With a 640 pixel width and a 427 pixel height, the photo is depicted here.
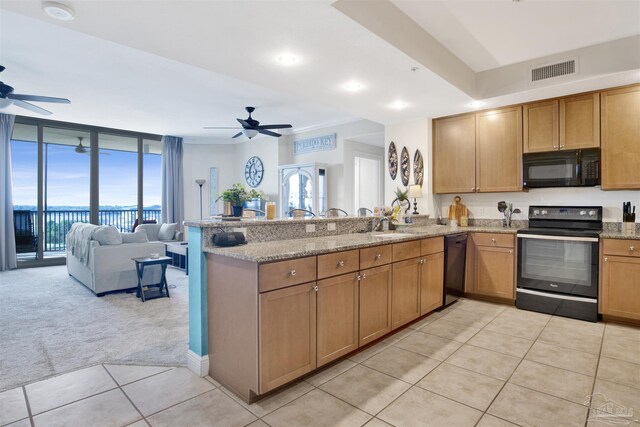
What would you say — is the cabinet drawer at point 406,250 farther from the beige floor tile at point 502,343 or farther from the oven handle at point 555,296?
the oven handle at point 555,296

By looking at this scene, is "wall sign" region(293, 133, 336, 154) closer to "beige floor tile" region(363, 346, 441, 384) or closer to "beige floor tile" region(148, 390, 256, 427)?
"beige floor tile" region(363, 346, 441, 384)

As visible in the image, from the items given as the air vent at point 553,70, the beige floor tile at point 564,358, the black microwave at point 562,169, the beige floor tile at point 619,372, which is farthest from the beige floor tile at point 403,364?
the air vent at point 553,70

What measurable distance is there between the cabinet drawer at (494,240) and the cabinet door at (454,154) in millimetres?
693

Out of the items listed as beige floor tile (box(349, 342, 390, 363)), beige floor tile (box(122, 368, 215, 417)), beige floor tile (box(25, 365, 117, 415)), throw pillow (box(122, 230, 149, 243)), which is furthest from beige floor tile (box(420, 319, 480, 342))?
throw pillow (box(122, 230, 149, 243))

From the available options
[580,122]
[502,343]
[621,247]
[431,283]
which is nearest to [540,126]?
[580,122]

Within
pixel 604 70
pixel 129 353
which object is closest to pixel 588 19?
pixel 604 70

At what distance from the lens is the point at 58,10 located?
2029mm

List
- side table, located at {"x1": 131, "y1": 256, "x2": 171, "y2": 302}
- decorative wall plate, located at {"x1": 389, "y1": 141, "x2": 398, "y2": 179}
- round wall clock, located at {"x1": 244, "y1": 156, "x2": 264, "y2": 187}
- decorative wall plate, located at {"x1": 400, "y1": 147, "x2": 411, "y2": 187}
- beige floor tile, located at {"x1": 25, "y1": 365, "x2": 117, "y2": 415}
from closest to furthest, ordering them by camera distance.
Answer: beige floor tile, located at {"x1": 25, "y1": 365, "x2": 117, "y2": 415}
side table, located at {"x1": 131, "y1": 256, "x2": 171, "y2": 302}
decorative wall plate, located at {"x1": 400, "y1": 147, "x2": 411, "y2": 187}
decorative wall plate, located at {"x1": 389, "y1": 141, "x2": 398, "y2": 179}
round wall clock, located at {"x1": 244, "y1": 156, "x2": 264, "y2": 187}

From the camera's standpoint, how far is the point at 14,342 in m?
2.96

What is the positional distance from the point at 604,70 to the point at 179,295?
5.38 meters

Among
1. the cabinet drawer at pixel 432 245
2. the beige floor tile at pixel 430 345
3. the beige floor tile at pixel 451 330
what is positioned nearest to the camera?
the beige floor tile at pixel 430 345

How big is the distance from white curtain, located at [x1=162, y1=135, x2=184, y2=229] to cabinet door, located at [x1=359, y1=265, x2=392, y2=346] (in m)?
6.71

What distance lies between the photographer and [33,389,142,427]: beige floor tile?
6.14ft

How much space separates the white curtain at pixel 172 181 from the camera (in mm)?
8188
